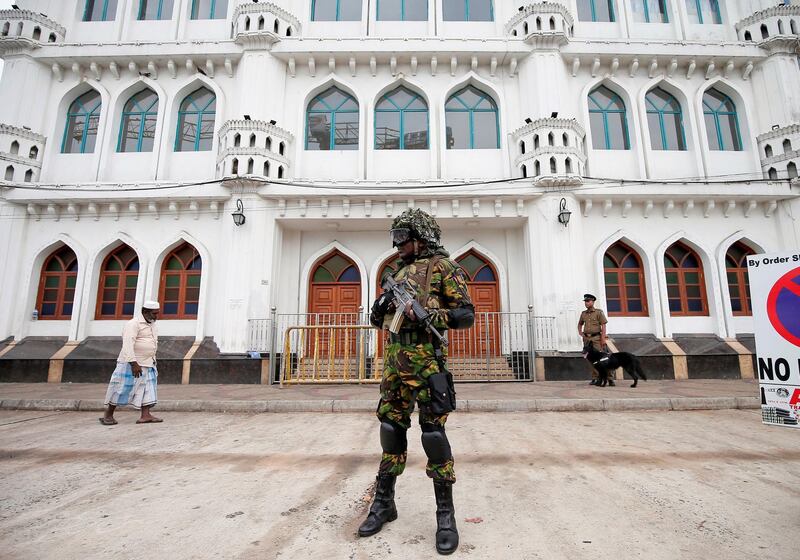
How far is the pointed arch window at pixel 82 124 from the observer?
36.6 feet

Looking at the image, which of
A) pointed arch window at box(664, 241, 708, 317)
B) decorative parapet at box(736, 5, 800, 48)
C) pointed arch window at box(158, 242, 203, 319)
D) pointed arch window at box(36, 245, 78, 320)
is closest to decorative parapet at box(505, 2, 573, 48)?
decorative parapet at box(736, 5, 800, 48)

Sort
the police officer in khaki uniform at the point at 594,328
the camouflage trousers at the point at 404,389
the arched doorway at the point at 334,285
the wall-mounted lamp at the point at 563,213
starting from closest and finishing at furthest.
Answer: the camouflage trousers at the point at 404,389 < the police officer in khaki uniform at the point at 594,328 < the wall-mounted lamp at the point at 563,213 < the arched doorway at the point at 334,285

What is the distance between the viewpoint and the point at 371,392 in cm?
717

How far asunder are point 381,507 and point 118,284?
1135cm

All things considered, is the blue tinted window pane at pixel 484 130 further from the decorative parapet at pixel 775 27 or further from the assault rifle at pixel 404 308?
the assault rifle at pixel 404 308

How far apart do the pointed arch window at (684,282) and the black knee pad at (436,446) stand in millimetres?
10640

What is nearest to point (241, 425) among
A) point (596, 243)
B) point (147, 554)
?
point (147, 554)

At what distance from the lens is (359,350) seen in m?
8.38

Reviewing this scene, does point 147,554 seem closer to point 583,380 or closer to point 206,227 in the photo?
point 583,380

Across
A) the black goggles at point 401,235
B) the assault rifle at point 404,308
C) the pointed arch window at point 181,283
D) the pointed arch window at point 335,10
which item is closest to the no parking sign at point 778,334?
the assault rifle at point 404,308

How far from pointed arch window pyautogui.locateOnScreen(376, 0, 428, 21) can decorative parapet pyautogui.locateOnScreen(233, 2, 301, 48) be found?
2.90 metres

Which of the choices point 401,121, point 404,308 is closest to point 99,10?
point 401,121

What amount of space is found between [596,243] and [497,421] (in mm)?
7069

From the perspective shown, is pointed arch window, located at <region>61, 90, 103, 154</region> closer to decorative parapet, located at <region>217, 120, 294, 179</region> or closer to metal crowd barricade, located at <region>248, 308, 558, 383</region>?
decorative parapet, located at <region>217, 120, 294, 179</region>
